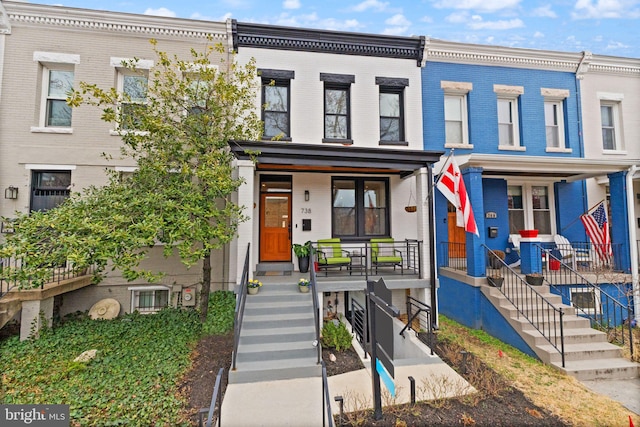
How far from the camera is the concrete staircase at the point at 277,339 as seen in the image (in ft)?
16.2

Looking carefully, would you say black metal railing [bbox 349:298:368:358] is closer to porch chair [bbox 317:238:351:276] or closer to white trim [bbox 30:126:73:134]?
porch chair [bbox 317:238:351:276]

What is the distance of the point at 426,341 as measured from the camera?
6668mm

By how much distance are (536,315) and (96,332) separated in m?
10.3

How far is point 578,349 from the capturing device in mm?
5684

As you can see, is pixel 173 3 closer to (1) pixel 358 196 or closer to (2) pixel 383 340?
(1) pixel 358 196

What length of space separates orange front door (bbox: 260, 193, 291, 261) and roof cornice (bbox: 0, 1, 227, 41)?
16.3 feet

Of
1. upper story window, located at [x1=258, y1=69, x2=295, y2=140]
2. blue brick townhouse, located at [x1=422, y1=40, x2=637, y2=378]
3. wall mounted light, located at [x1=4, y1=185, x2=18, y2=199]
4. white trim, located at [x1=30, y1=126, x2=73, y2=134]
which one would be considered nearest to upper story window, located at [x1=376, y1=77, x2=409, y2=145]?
blue brick townhouse, located at [x1=422, y1=40, x2=637, y2=378]

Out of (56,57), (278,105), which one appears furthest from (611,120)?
(56,57)

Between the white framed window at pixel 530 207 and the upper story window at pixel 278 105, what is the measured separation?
314 inches

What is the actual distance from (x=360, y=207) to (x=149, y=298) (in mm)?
6928

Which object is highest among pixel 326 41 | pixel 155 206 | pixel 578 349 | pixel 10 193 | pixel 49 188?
pixel 326 41

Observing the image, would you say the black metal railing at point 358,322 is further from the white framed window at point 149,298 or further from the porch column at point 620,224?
the porch column at point 620,224

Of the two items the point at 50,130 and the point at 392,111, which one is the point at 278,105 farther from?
the point at 50,130

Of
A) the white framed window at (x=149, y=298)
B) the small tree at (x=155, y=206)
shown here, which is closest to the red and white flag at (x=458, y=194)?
the small tree at (x=155, y=206)
